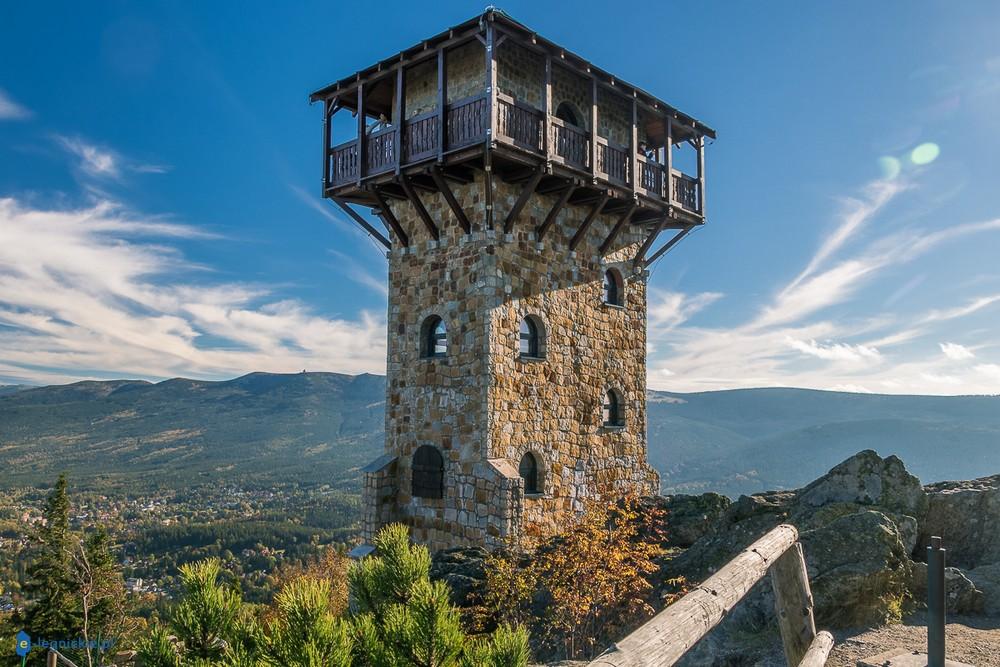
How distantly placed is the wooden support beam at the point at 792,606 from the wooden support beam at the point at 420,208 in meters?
11.6

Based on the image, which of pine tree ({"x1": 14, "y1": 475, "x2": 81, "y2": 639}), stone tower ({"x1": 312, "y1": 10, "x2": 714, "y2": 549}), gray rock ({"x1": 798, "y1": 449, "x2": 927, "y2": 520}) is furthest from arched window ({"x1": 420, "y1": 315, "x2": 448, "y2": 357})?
pine tree ({"x1": 14, "y1": 475, "x2": 81, "y2": 639})

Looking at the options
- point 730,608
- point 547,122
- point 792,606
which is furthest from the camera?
point 547,122

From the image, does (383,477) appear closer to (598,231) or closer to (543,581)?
(543,581)

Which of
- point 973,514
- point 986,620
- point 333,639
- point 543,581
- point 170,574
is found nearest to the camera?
point 333,639

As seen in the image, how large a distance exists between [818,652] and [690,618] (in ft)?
9.91

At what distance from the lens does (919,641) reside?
24.7 feet

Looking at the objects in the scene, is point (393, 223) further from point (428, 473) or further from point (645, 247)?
point (645, 247)

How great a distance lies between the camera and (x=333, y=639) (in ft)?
17.4

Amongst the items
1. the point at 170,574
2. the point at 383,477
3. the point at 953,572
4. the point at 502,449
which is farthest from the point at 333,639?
the point at 170,574

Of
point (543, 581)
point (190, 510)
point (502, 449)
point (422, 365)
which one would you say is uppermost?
point (422, 365)

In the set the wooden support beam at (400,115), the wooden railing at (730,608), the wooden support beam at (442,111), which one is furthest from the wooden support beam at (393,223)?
the wooden railing at (730,608)

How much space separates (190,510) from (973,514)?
17927 centimetres

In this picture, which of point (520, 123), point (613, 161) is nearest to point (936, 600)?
point (520, 123)

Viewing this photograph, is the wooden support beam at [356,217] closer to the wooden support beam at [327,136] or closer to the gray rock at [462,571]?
the wooden support beam at [327,136]
